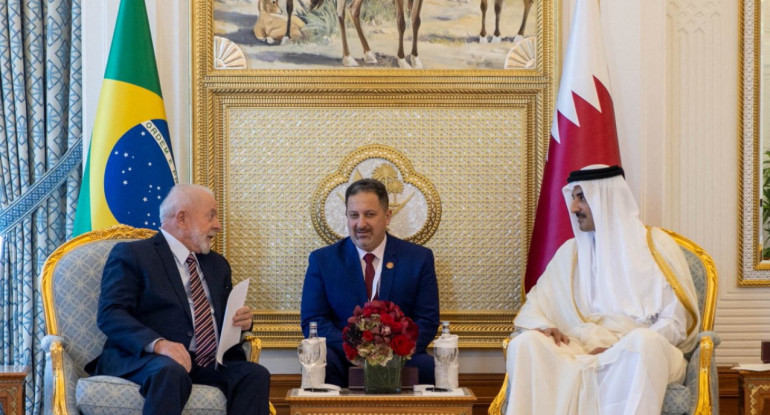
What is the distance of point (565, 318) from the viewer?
4.72 m

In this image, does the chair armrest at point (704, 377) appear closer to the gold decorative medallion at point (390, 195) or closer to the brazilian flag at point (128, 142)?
the gold decorative medallion at point (390, 195)

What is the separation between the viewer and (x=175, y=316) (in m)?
4.30

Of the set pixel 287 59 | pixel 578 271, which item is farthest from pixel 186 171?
pixel 578 271

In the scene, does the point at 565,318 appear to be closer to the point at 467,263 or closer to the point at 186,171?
the point at 467,263

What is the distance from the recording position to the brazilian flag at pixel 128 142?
4902 mm

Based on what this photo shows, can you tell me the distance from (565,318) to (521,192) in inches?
44.8

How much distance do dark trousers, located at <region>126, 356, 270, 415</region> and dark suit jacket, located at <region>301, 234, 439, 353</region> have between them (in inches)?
29.5

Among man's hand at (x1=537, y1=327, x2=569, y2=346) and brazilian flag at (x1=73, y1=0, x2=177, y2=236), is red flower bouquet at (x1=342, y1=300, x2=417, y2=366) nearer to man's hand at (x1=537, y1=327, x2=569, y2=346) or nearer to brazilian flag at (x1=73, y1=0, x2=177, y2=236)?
man's hand at (x1=537, y1=327, x2=569, y2=346)

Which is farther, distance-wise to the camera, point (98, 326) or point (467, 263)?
point (467, 263)

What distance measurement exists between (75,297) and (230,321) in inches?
30.0

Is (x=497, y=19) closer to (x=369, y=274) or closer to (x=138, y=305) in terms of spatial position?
(x=369, y=274)

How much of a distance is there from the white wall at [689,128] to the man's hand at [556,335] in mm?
1203

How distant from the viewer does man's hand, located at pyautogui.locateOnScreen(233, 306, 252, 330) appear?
14.3 feet

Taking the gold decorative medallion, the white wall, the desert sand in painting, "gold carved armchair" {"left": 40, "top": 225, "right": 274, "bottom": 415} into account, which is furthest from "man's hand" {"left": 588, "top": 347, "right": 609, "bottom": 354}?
the desert sand in painting
